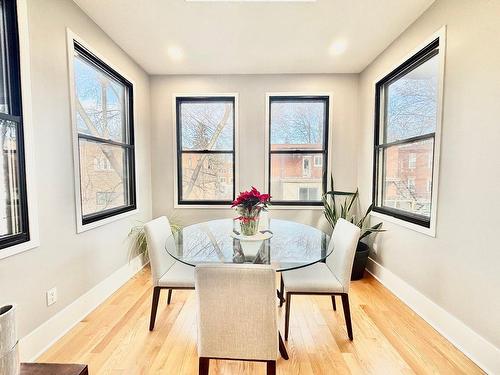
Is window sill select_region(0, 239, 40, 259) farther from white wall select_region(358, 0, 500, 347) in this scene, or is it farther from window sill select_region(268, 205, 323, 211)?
white wall select_region(358, 0, 500, 347)

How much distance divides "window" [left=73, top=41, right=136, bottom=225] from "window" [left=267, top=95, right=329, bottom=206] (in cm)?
185

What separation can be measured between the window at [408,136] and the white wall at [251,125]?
0.49 meters

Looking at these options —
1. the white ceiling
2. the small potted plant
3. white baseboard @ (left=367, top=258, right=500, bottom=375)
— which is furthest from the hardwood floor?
the white ceiling

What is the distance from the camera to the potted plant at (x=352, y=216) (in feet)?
9.25

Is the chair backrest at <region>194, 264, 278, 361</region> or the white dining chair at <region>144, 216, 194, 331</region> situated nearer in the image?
the chair backrest at <region>194, 264, 278, 361</region>

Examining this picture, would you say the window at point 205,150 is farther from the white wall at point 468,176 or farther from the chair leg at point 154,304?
the white wall at point 468,176

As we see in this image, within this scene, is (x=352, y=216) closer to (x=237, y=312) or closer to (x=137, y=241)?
(x=237, y=312)

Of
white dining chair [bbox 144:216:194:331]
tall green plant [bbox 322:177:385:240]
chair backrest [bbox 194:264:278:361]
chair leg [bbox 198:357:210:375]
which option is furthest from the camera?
tall green plant [bbox 322:177:385:240]

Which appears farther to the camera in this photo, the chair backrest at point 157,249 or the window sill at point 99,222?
the window sill at point 99,222

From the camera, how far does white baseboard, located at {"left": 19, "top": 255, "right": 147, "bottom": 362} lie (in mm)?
1601

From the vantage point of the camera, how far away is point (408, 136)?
244 centimetres

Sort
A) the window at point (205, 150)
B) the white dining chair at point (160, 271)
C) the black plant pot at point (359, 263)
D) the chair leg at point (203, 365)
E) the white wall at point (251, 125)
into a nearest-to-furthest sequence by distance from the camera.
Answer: the chair leg at point (203, 365) < the white dining chair at point (160, 271) < the black plant pot at point (359, 263) < the white wall at point (251, 125) < the window at point (205, 150)

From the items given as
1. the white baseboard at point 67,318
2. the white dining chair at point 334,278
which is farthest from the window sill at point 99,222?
the white dining chair at point 334,278

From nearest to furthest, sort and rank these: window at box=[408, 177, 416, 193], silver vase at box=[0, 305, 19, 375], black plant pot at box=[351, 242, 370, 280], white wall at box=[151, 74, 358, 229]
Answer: silver vase at box=[0, 305, 19, 375] < window at box=[408, 177, 416, 193] < black plant pot at box=[351, 242, 370, 280] < white wall at box=[151, 74, 358, 229]
